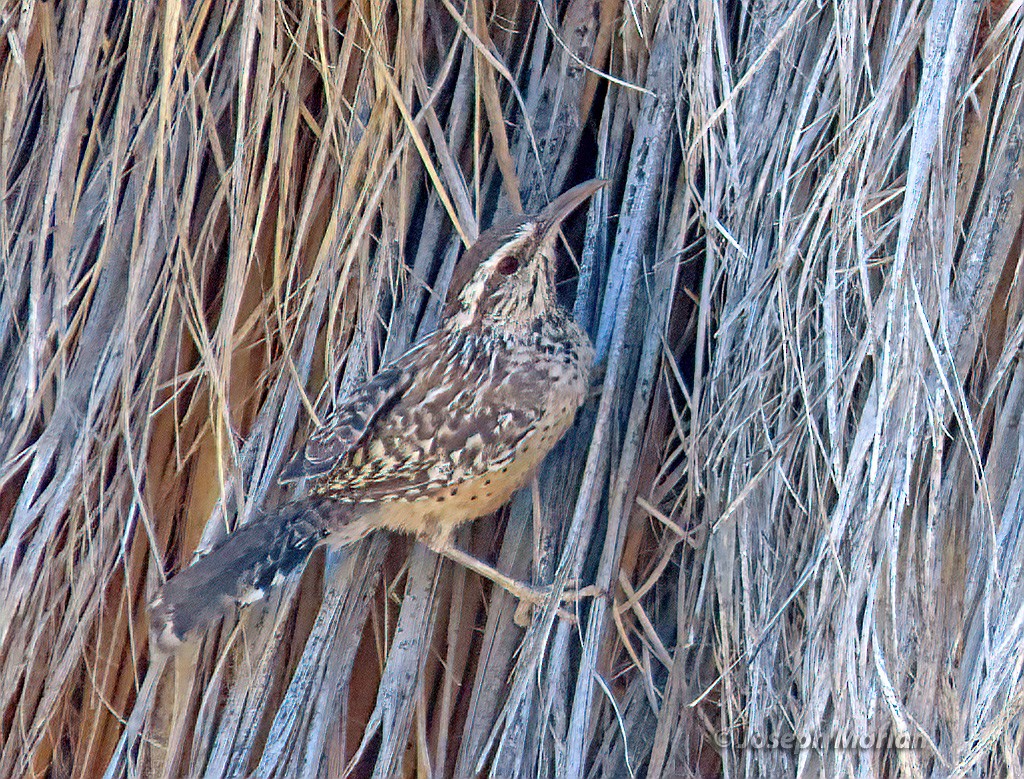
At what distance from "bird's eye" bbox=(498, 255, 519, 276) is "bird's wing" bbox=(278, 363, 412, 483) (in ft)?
1.10

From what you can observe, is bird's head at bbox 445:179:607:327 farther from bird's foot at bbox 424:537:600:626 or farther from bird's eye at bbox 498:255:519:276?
bird's foot at bbox 424:537:600:626

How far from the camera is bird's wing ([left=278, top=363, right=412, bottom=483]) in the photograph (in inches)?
93.2

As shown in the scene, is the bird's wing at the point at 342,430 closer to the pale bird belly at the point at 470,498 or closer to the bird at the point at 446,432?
the bird at the point at 446,432

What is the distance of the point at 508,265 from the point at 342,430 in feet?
1.67

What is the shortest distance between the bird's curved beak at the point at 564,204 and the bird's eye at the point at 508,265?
0.08 metres

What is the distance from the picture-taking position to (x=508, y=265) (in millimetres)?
2434

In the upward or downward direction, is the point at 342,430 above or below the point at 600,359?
below

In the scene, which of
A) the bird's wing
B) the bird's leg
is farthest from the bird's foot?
the bird's wing

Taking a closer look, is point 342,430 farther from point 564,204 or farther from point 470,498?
point 564,204

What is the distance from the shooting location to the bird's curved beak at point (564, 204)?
238 centimetres

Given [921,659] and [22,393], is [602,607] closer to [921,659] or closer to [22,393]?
[921,659]

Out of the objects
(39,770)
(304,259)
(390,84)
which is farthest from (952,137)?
(39,770)

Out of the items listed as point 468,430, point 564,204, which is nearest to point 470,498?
point 468,430

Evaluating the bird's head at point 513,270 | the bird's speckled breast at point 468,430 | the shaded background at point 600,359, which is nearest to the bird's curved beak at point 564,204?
the bird's head at point 513,270
